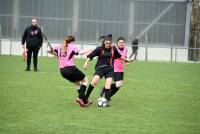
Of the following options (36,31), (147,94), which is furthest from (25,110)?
(36,31)

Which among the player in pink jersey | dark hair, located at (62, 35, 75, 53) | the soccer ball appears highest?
dark hair, located at (62, 35, 75, 53)

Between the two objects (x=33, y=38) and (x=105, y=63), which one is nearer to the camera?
(x=105, y=63)

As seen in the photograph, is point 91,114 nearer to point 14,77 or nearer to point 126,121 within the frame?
point 126,121

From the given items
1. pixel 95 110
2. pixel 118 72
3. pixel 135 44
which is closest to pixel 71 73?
pixel 95 110

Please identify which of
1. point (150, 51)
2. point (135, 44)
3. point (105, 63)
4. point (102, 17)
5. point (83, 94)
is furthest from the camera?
point (102, 17)

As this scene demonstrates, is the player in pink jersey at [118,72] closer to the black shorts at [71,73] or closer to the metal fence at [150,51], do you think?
the black shorts at [71,73]

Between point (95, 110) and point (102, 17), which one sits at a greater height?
point (102, 17)

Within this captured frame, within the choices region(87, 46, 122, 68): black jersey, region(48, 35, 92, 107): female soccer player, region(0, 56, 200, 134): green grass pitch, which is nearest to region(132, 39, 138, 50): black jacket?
region(0, 56, 200, 134): green grass pitch

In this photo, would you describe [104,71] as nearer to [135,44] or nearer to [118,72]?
[118,72]

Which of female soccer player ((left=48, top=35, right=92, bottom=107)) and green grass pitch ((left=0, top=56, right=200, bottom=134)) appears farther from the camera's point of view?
female soccer player ((left=48, top=35, right=92, bottom=107))

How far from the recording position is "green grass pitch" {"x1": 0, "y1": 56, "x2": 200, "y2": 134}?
10.7 meters

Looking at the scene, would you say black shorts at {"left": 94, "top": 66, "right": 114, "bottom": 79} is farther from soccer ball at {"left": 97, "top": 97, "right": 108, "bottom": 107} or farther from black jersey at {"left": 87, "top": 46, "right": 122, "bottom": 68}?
soccer ball at {"left": 97, "top": 97, "right": 108, "bottom": 107}

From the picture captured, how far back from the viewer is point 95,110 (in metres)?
13.0

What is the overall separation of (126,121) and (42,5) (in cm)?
3443
